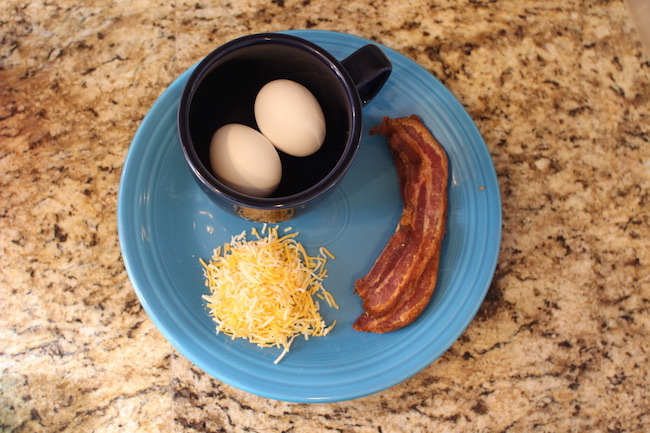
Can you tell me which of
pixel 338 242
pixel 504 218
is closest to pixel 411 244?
pixel 338 242

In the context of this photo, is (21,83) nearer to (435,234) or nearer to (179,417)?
(179,417)

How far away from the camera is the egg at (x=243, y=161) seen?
0.79m

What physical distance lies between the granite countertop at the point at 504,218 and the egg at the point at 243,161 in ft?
1.01

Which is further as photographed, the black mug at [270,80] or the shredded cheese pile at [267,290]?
the shredded cheese pile at [267,290]

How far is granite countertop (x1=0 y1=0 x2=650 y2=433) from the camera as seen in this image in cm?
98

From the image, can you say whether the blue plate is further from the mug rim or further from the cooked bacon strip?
the mug rim

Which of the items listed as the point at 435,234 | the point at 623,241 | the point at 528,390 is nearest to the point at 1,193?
the point at 435,234

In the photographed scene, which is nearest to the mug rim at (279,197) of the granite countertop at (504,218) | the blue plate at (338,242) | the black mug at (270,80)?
the black mug at (270,80)

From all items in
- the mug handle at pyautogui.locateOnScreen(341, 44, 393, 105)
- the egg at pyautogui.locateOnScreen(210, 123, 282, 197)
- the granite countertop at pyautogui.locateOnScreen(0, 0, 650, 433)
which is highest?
the mug handle at pyautogui.locateOnScreen(341, 44, 393, 105)

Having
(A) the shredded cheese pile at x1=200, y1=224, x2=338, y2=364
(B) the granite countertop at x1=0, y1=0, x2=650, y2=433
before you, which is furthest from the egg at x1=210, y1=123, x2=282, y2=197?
(B) the granite countertop at x1=0, y1=0, x2=650, y2=433

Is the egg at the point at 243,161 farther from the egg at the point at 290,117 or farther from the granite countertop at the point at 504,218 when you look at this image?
the granite countertop at the point at 504,218

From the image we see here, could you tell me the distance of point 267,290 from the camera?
0.87 meters

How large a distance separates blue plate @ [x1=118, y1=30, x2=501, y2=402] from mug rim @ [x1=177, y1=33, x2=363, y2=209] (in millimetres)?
154

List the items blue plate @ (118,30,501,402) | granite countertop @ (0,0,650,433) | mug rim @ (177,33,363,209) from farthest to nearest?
granite countertop @ (0,0,650,433) < blue plate @ (118,30,501,402) < mug rim @ (177,33,363,209)
